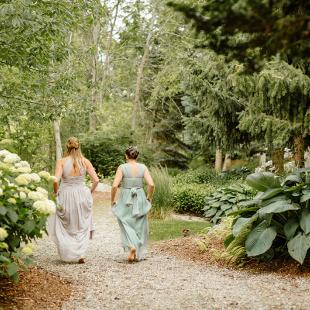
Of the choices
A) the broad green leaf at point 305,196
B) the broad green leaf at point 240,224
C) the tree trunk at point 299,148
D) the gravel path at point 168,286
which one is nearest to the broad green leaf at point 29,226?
the gravel path at point 168,286

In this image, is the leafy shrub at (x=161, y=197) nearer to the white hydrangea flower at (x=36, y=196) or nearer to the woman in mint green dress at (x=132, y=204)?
the woman in mint green dress at (x=132, y=204)

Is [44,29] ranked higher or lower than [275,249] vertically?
higher

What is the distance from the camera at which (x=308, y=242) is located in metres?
5.86

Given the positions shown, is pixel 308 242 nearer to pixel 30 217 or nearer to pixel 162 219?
pixel 30 217

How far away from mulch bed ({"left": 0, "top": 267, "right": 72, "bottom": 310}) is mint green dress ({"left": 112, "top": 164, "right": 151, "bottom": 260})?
1685mm

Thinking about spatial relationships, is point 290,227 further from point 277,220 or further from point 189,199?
point 189,199

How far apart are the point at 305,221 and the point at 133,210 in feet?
8.14

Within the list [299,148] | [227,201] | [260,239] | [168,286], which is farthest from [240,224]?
[299,148]

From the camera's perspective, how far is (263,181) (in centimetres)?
672

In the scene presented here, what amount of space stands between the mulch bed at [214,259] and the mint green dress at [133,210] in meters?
0.70

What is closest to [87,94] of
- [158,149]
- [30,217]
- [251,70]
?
[158,149]

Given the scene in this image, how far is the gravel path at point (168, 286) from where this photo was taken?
4.73 meters

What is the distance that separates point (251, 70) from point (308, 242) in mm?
3706

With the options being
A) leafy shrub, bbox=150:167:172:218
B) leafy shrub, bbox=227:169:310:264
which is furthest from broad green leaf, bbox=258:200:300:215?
leafy shrub, bbox=150:167:172:218
